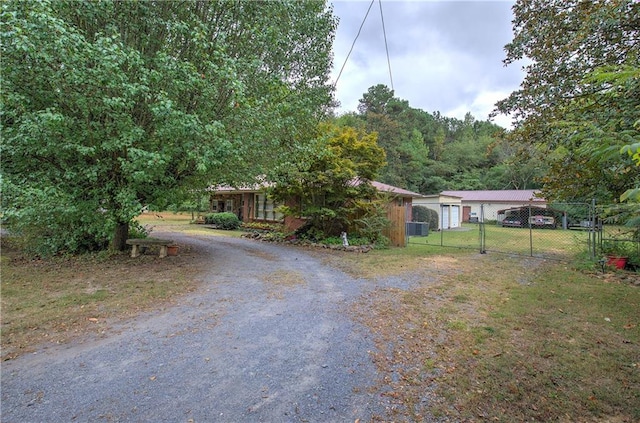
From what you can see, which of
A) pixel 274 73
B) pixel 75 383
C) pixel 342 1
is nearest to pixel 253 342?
pixel 75 383

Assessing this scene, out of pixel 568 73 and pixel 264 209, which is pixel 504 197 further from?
pixel 568 73

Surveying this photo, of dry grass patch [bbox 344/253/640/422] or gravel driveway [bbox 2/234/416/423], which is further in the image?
dry grass patch [bbox 344/253/640/422]

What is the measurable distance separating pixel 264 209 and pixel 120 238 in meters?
9.75

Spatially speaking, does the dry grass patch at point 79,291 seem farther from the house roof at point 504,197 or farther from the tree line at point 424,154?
the tree line at point 424,154

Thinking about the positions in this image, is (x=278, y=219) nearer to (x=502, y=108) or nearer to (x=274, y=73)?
(x=274, y=73)

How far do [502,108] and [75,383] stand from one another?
10163mm

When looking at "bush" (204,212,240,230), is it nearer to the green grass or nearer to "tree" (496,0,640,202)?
the green grass

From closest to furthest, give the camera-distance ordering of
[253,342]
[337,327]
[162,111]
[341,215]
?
[253,342] → [337,327] → [162,111] → [341,215]

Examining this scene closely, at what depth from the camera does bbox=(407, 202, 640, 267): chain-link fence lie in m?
8.52

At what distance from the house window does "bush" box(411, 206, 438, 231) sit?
349 inches

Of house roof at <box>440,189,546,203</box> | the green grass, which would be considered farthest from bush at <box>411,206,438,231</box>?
A: house roof at <box>440,189,546,203</box>

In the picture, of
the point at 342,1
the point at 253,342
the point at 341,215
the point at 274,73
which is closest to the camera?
the point at 253,342

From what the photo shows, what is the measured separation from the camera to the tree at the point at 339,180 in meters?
11.0

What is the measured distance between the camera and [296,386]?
107 inches
